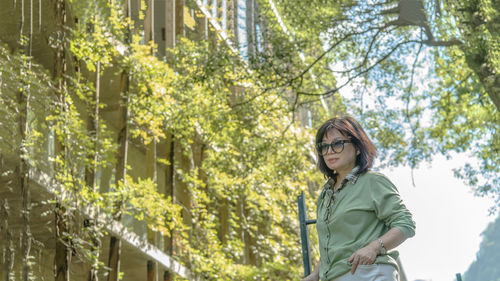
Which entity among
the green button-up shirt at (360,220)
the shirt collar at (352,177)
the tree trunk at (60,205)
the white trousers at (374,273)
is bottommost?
the white trousers at (374,273)

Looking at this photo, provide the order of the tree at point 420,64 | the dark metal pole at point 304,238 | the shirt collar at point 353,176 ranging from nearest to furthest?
the shirt collar at point 353,176 → the dark metal pole at point 304,238 → the tree at point 420,64

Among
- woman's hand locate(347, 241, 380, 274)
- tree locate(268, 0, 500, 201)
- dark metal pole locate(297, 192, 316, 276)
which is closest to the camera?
woman's hand locate(347, 241, 380, 274)

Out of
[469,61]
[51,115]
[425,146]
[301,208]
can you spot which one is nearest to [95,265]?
[51,115]

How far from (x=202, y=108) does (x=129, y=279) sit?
13.8ft

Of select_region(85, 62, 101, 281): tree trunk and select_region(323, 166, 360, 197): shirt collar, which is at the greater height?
select_region(85, 62, 101, 281): tree trunk

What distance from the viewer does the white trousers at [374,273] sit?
93.7 inches

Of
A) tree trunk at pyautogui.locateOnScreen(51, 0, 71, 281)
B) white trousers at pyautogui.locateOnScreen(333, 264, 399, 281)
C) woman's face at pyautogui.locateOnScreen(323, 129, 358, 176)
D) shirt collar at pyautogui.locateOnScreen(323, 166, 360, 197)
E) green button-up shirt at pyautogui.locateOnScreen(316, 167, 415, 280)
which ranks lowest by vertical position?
white trousers at pyautogui.locateOnScreen(333, 264, 399, 281)

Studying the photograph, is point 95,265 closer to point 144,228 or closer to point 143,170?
point 144,228

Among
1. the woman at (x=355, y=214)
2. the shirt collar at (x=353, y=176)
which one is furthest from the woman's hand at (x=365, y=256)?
the shirt collar at (x=353, y=176)

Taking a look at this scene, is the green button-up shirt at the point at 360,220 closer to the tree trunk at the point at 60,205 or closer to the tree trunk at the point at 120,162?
the tree trunk at the point at 60,205

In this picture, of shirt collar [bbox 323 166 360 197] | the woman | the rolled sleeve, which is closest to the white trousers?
the woman

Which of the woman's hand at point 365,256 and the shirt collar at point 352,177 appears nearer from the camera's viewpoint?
the woman's hand at point 365,256

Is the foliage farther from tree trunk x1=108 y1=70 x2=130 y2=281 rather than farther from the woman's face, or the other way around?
the woman's face

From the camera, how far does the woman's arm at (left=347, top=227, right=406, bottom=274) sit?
2.37 meters
